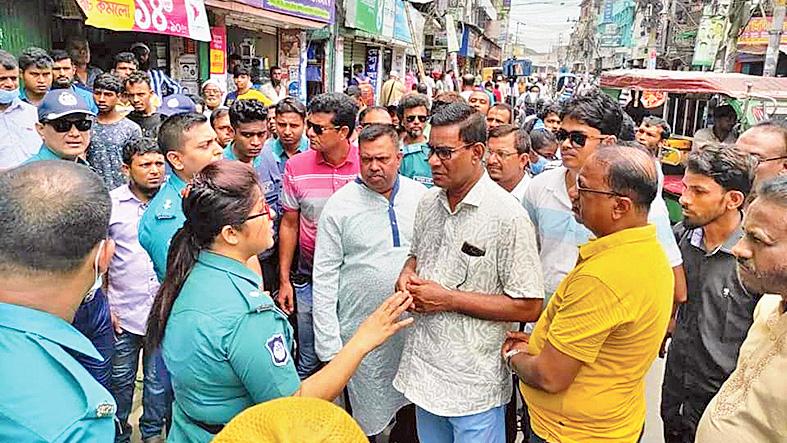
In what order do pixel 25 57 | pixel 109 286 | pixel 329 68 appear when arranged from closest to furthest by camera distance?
pixel 109 286 < pixel 25 57 < pixel 329 68

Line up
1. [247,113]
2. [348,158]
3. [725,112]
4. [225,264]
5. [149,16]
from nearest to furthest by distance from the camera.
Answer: [225,264], [348,158], [247,113], [149,16], [725,112]

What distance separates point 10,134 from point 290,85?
753 cm

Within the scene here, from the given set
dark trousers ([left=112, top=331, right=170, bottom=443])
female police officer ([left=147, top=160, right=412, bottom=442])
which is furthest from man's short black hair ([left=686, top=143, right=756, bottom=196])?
dark trousers ([left=112, top=331, right=170, bottom=443])

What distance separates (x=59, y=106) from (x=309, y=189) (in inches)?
55.9

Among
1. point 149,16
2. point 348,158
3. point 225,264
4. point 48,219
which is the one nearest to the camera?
point 48,219

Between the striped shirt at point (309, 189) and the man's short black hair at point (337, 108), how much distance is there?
217 millimetres

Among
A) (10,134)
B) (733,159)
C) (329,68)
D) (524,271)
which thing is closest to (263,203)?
(524,271)

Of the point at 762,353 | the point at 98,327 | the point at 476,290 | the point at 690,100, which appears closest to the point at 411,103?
the point at 476,290

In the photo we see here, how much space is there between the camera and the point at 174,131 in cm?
295

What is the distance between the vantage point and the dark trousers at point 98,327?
8.18 feet

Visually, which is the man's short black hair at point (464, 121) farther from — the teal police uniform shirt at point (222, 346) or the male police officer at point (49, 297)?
the male police officer at point (49, 297)

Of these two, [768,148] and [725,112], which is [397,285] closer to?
[768,148]

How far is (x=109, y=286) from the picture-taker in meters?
3.11

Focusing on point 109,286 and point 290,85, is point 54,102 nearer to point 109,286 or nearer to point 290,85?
point 109,286
